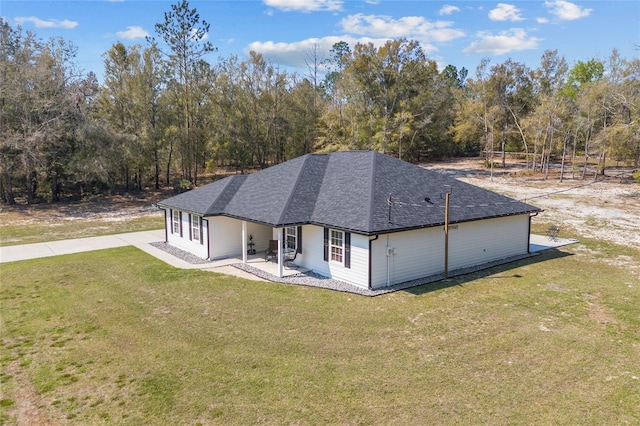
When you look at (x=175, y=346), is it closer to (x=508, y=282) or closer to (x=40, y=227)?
(x=508, y=282)

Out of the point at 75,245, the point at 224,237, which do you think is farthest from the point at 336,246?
the point at 75,245

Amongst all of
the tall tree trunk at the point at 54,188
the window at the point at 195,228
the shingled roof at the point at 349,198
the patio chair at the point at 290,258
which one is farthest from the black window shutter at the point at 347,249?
the tall tree trunk at the point at 54,188

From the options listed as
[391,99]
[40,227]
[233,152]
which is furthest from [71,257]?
[391,99]

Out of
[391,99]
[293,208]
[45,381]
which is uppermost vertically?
[391,99]

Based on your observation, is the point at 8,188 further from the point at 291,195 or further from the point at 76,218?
the point at 291,195

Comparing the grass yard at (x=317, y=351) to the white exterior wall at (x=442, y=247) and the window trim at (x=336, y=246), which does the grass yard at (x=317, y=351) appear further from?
the window trim at (x=336, y=246)

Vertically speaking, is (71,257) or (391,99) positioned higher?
(391,99)

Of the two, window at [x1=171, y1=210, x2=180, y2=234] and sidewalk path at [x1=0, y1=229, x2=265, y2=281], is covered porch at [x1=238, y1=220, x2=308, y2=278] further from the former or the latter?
window at [x1=171, y1=210, x2=180, y2=234]
